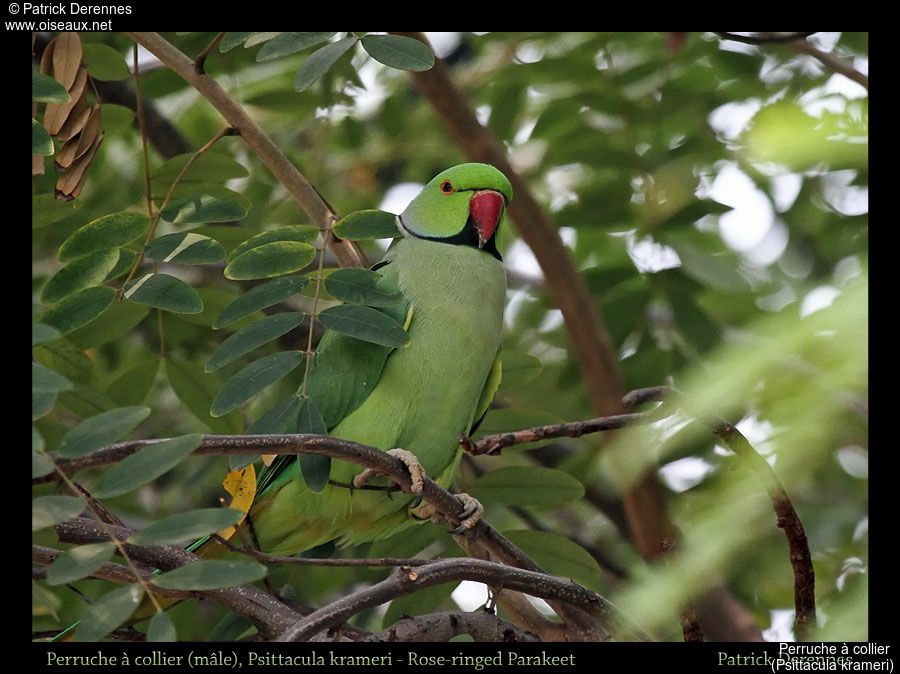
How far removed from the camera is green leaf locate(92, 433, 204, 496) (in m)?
1.07

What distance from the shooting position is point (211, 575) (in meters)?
1.13

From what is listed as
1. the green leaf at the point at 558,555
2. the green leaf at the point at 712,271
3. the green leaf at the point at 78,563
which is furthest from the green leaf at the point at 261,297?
the green leaf at the point at 712,271

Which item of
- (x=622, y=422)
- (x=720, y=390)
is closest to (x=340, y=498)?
(x=622, y=422)

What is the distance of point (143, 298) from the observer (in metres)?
1.48

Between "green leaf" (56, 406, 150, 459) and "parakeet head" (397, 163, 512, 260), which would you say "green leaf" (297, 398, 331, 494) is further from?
"parakeet head" (397, 163, 512, 260)

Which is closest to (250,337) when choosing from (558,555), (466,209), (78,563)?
(78,563)

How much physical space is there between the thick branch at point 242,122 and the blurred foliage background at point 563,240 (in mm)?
179

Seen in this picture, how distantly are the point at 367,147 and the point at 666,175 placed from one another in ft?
3.94

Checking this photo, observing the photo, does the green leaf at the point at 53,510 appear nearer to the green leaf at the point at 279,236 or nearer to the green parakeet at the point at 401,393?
the green leaf at the point at 279,236

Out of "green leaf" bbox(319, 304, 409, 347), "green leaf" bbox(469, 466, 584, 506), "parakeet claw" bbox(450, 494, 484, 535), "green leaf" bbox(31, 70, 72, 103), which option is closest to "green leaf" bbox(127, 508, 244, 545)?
"green leaf" bbox(319, 304, 409, 347)

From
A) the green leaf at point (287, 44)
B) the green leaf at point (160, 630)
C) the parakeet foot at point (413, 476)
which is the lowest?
the parakeet foot at point (413, 476)

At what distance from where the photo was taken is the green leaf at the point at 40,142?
1486 millimetres

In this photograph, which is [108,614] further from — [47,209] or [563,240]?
[563,240]
